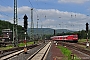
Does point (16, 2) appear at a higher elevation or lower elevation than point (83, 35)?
higher

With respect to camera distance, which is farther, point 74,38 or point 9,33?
point 9,33

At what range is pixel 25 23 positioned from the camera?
102ft

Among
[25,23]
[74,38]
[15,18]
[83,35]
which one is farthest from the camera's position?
[83,35]

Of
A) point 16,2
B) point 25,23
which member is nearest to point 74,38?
point 16,2

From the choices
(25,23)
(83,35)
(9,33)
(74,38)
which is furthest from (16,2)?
(83,35)

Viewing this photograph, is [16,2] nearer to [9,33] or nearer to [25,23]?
[25,23]

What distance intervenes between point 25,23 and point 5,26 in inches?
5487

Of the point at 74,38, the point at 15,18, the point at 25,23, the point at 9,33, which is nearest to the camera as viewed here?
the point at 25,23

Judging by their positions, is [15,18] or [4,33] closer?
[15,18]

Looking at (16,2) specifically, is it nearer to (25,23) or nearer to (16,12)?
(16,12)

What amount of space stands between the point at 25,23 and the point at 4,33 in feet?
394

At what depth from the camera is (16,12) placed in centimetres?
5341

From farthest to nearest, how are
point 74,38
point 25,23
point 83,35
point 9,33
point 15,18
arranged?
point 83,35
point 9,33
point 74,38
point 15,18
point 25,23

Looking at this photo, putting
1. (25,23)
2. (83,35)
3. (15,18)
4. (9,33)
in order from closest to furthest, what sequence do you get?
(25,23) → (15,18) → (9,33) → (83,35)
